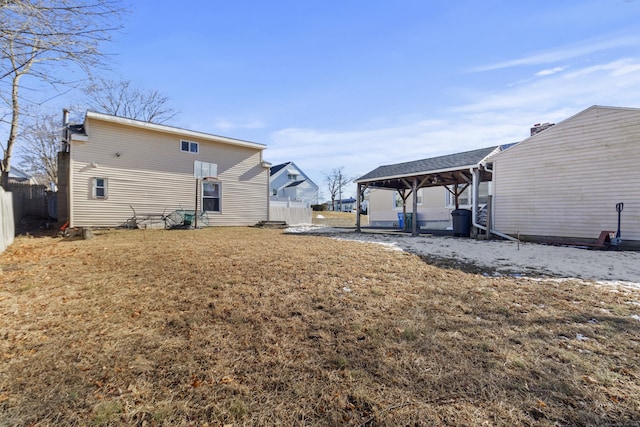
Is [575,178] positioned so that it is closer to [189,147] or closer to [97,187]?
[189,147]

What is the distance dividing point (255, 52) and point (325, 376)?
10.0 meters

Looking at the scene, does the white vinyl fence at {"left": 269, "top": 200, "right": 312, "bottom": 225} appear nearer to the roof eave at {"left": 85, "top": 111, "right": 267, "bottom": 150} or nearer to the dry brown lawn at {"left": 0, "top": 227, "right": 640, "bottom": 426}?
the roof eave at {"left": 85, "top": 111, "right": 267, "bottom": 150}

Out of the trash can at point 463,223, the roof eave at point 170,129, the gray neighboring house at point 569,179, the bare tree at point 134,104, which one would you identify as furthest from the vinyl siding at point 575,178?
the bare tree at point 134,104

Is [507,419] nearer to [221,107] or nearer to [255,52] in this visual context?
[255,52]

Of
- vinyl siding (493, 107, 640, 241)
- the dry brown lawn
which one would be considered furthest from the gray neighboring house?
the dry brown lawn

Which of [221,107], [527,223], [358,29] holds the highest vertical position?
[358,29]

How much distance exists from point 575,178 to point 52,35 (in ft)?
41.2

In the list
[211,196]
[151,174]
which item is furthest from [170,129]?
[211,196]

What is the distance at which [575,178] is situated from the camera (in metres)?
8.86

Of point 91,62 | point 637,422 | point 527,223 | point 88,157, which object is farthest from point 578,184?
point 88,157

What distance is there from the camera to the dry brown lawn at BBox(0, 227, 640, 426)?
184 centimetres

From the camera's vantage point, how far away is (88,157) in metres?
11.1

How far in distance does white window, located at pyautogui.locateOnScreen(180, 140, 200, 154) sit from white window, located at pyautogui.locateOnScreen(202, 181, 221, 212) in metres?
1.56

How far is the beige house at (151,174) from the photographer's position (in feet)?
36.4
